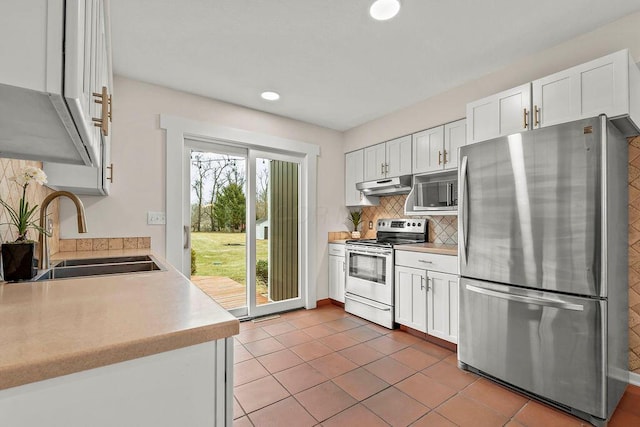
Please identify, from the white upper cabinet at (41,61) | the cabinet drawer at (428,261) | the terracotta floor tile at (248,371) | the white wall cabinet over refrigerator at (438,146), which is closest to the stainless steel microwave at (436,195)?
the white wall cabinet over refrigerator at (438,146)

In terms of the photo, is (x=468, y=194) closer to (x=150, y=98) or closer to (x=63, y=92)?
(x=63, y=92)

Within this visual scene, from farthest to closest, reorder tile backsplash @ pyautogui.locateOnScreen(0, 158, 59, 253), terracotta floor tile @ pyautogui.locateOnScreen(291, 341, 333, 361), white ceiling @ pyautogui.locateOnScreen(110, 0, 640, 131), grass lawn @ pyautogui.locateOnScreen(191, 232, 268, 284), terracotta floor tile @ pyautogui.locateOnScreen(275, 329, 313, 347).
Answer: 1. grass lawn @ pyautogui.locateOnScreen(191, 232, 268, 284)
2. terracotta floor tile @ pyautogui.locateOnScreen(275, 329, 313, 347)
3. terracotta floor tile @ pyautogui.locateOnScreen(291, 341, 333, 361)
4. white ceiling @ pyautogui.locateOnScreen(110, 0, 640, 131)
5. tile backsplash @ pyautogui.locateOnScreen(0, 158, 59, 253)

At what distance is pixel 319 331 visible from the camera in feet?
10.1

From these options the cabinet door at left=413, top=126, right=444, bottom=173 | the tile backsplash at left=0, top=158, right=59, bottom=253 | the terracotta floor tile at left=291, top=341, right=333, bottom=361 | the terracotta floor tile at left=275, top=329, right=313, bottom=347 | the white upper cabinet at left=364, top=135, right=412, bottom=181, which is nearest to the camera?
the tile backsplash at left=0, top=158, right=59, bottom=253

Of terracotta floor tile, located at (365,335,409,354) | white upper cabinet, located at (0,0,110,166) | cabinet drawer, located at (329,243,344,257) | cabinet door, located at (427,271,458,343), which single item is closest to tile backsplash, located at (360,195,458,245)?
cabinet drawer, located at (329,243,344,257)

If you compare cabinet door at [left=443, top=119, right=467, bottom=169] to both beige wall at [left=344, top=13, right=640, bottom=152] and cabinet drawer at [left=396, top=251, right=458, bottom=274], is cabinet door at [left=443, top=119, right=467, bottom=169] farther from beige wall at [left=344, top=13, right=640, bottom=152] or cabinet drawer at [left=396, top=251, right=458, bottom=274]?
cabinet drawer at [left=396, top=251, right=458, bottom=274]

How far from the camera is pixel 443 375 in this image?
7.30 feet

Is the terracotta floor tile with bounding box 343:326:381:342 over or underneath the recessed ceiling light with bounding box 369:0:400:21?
underneath

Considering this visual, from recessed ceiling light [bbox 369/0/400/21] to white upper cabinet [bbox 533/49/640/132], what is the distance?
1143mm

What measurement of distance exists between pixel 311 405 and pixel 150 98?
292cm

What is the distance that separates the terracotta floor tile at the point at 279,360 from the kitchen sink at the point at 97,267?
1.19 m

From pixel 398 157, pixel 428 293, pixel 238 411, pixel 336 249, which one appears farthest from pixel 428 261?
pixel 238 411

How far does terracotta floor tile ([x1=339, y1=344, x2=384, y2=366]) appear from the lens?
96.5 inches

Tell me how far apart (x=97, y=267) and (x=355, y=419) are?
5.90 ft
